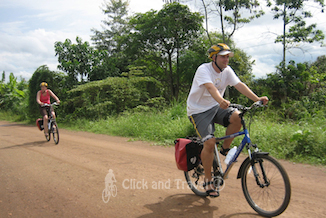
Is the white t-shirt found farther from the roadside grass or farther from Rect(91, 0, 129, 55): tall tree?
Rect(91, 0, 129, 55): tall tree

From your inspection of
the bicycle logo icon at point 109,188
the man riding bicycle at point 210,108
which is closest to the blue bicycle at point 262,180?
the man riding bicycle at point 210,108

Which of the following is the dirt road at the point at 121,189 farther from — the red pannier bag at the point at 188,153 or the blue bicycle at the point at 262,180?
the red pannier bag at the point at 188,153

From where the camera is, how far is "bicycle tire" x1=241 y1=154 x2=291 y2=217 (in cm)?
278

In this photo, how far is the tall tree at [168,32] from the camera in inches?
614

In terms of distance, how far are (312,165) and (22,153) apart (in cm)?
692

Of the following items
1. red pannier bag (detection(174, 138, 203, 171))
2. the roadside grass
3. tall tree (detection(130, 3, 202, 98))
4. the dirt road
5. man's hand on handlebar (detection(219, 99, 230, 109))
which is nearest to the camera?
man's hand on handlebar (detection(219, 99, 230, 109))

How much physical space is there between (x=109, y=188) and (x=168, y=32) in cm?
1283

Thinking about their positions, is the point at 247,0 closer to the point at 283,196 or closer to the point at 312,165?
the point at 312,165

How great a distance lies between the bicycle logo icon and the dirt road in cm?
6

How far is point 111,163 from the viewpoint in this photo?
5633mm

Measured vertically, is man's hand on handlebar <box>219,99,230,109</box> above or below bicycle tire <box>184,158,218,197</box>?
above

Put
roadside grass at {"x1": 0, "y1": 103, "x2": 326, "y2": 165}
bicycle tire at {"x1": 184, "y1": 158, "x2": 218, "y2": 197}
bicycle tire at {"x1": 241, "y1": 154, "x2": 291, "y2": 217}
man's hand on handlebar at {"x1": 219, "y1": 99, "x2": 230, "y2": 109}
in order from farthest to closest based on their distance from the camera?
1. roadside grass at {"x1": 0, "y1": 103, "x2": 326, "y2": 165}
2. bicycle tire at {"x1": 184, "y1": 158, "x2": 218, "y2": 197}
3. man's hand on handlebar at {"x1": 219, "y1": 99, "x2": 230, "y2": 109}
4. bicycle tire at {"x1": 241, "y1": 154, "x2": 291, "y2": 217}

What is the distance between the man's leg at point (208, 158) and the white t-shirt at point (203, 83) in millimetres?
443

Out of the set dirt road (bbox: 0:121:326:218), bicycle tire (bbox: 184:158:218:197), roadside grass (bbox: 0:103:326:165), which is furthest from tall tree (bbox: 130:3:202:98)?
bicycle tire (bbox: 184:158:218:197)
